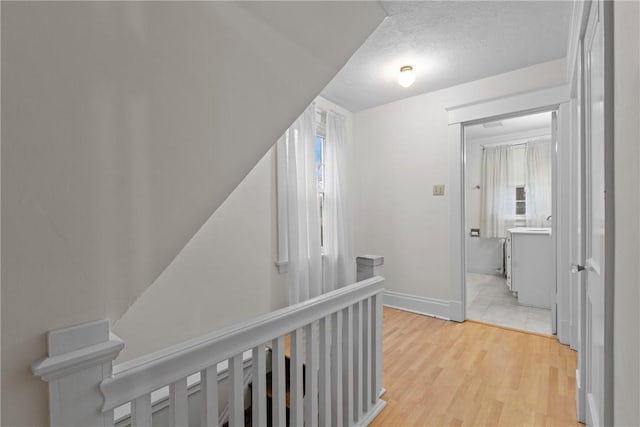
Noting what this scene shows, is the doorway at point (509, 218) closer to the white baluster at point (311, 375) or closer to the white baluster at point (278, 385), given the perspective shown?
the white baluster at point (311, 375)

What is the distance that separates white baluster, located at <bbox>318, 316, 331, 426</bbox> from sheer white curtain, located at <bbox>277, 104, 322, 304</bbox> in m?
1.23

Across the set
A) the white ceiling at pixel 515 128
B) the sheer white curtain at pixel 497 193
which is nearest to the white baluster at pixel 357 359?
the white ceiling at pixel 515 128

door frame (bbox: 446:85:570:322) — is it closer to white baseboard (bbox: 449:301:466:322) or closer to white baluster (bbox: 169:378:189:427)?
white baseboard (bbox: 449:301:466:322)

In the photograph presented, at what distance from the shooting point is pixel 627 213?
2.25 feet

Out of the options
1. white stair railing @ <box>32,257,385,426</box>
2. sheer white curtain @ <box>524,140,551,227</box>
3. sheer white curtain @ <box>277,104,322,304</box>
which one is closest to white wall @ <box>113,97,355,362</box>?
sheer white curtain @ <box>277,104,322,304</box>

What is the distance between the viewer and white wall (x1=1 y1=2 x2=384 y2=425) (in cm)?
57

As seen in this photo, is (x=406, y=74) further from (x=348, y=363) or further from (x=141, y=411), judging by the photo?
(x=141, y=411)

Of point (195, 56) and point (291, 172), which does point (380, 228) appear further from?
point (195, 56)

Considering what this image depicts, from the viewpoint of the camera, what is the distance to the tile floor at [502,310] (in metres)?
2.98

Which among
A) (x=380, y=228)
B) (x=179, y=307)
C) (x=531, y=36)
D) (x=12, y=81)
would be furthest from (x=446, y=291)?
(x=12, y=81)

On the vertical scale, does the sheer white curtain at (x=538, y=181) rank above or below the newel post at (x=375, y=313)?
above

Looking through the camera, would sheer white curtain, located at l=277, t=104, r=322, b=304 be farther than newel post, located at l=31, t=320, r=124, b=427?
Yes

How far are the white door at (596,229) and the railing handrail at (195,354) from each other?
95cm

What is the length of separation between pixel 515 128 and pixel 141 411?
549 centimetres
